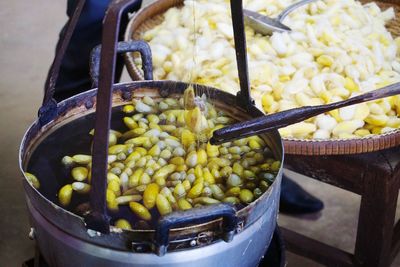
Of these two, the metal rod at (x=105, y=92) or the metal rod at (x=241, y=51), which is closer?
the metal rod at (x=105, y=92)

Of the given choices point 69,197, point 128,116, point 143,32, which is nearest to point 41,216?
point 69,197

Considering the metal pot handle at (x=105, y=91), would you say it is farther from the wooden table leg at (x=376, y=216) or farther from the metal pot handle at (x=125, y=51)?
the wooden table leg at (x=376, y=216)

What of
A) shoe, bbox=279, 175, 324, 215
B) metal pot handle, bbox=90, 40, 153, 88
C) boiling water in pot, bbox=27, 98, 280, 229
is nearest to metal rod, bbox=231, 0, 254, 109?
boiling water in pot, bbox=27, 98, 280, 229

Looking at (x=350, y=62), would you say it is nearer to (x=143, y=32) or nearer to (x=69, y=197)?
(x=143, y=32)

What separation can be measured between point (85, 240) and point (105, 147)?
0.54ft

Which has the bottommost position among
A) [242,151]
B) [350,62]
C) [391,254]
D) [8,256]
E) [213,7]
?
[8,256]

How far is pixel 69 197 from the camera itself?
0.94 meters

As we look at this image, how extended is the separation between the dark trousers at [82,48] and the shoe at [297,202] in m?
0.79

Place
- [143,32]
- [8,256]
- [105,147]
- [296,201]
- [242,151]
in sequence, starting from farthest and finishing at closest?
[296,201] → [8,256] → [143,32] → [242,151] → [105,147]

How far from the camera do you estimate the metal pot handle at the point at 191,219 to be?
30.7 inches

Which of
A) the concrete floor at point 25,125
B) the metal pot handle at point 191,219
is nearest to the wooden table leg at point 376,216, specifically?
A: the concrete floor at point 25,125

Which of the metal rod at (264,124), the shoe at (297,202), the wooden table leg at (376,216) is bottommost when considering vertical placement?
the shoe at (297,202)

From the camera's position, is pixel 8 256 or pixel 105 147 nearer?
pixel 105 147

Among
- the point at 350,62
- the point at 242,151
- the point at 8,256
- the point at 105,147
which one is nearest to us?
the point at 105,147
